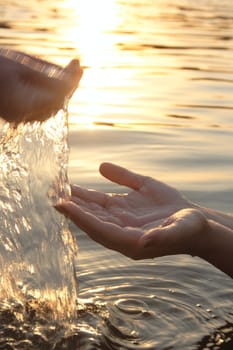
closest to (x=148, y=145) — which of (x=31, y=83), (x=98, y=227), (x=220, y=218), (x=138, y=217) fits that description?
(x=220, y=218)

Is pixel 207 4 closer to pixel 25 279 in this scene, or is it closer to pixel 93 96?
pixel 93 96

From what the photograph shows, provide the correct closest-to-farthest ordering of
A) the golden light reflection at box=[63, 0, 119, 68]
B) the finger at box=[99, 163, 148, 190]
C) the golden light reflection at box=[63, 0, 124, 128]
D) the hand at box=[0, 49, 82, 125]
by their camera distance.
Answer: the hand at box=[0, 49, 82, 125], the finger at box=[99, 163, 148, 190], the golden light reflection at box=[63, 0, 124, 128], the golden light reflection at box=[63, 0, 119, 68]

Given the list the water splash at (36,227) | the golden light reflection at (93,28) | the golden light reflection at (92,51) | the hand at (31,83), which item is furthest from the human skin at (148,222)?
the golden light reflection at (93,28)

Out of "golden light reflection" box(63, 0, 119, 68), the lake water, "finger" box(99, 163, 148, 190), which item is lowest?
the lake water

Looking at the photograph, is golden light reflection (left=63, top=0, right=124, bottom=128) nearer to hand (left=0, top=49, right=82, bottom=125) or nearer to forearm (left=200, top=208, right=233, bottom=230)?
forearm (left=200, top=208, right=233, bottom=230)

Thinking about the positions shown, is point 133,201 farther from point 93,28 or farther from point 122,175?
point 93,28

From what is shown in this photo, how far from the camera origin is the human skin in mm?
3055

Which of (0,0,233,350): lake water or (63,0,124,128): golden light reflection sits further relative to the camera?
(63,0,124,128): golden light reflection

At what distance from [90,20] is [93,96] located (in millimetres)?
9503

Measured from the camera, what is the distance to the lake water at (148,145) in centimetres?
376

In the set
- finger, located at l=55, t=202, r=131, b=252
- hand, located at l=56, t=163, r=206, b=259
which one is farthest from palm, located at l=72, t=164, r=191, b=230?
finger, located at l=55, t=202, r=131, b=252

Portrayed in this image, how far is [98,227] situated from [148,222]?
0.49 m

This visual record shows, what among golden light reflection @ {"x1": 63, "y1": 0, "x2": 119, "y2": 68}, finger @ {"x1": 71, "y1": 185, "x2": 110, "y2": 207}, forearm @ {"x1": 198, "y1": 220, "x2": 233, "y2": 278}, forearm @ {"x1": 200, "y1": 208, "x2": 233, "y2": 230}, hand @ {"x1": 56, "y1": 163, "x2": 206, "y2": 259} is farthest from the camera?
golden light reflection @ {"x1": 63, "y1": 0, "x2": 119, "y2": 68}

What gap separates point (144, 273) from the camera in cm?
439
